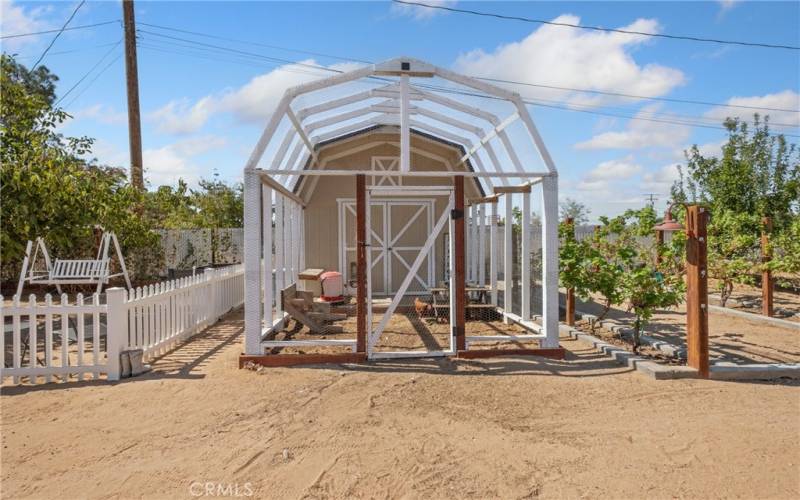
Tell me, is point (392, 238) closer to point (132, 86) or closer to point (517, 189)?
point (517, 189)

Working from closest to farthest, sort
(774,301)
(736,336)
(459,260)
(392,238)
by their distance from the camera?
Result: 1. (459,260)
2. (736,336)
3. (774,301)
4. (392,238)

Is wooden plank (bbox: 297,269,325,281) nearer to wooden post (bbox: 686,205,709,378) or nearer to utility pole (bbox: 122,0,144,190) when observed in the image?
wooden post (bbox: 686,205,709,378)

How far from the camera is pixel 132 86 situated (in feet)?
47.2

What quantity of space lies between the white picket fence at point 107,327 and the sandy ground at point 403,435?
0.31 metres

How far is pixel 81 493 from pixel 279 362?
2.95 metres

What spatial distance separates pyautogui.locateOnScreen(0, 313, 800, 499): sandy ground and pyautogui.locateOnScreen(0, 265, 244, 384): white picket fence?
0.31 metres

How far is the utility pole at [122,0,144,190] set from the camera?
47.0 feet

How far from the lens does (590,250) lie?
7.31 m

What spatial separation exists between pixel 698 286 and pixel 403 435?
3.63 m

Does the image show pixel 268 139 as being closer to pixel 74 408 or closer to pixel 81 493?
pixel 74 408

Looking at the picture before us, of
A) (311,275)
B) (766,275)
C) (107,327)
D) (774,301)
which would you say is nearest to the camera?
(107,327)

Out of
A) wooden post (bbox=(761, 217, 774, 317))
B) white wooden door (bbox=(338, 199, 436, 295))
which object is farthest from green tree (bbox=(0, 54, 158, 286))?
wooden post (bbox=(761, 217, 774, 317))

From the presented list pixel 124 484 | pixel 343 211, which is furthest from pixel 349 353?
pixel 343 211

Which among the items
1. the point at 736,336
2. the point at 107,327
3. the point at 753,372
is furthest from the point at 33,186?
the point at 736,336
